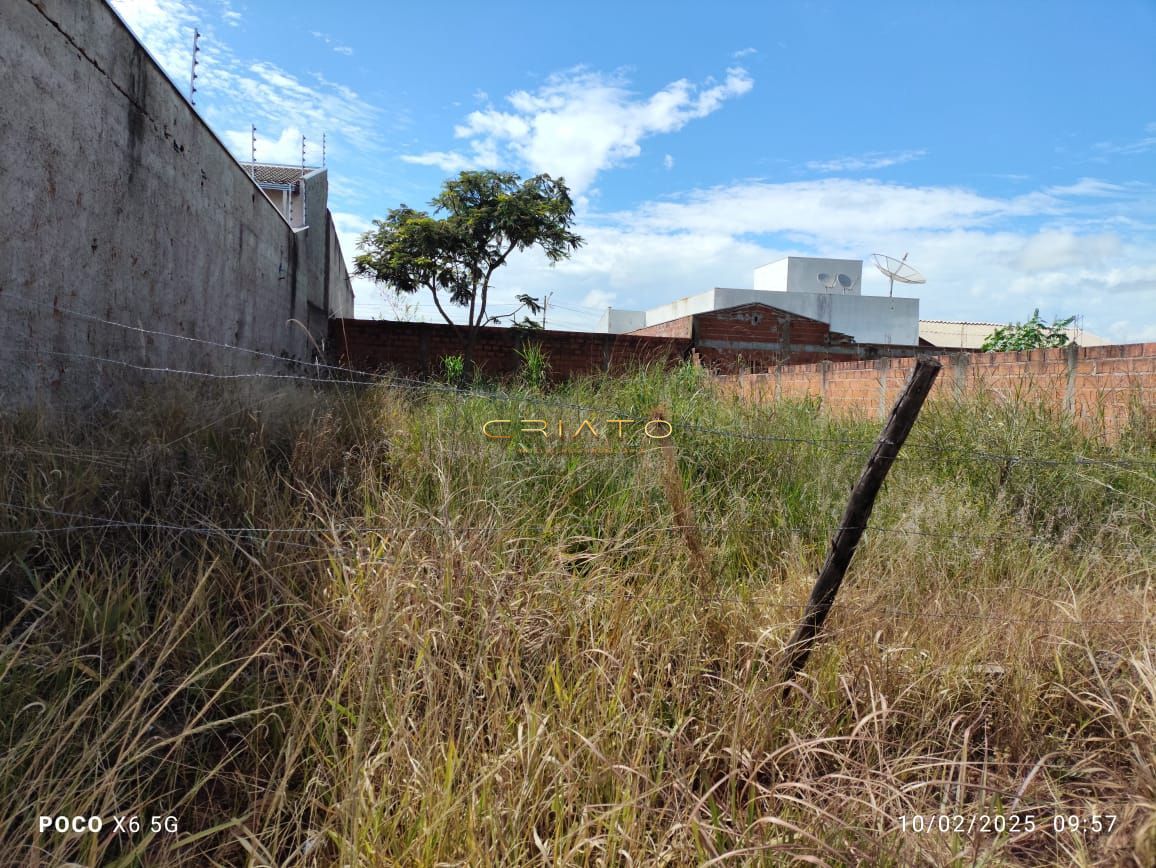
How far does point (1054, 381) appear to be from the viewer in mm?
4340

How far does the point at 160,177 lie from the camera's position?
4.53 metres

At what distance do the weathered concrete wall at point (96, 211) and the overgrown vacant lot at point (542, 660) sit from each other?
2.07ft

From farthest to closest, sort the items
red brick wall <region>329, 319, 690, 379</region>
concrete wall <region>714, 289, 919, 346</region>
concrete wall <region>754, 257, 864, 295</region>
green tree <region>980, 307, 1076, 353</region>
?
concrete wall <region>754, 257, 864, 295</region>, concrete wall <region>714, 289, 919, 346</region>, red brick wall <region>329, 319, 690, 379</region>, green tree <region>980, 307, 1076, 353</region>

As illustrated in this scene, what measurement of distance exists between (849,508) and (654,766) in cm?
82

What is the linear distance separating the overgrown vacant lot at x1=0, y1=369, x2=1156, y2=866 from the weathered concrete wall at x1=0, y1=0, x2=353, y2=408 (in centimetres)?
63

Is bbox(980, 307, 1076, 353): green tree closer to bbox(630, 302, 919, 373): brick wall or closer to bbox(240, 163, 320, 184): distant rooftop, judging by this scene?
bbox(630, 302, 919, 373): brick wall

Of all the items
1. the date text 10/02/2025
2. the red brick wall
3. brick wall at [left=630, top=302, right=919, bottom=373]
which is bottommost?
the date text 10/02/2025

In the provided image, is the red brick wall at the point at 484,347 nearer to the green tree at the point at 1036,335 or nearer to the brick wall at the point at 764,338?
the brick wall at the point at 764,338

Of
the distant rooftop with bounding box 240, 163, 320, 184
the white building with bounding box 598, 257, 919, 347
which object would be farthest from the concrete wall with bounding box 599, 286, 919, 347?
the distant rooftop with bounding box 240, 163, 320, 184

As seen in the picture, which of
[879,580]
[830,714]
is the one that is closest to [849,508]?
[830,714]

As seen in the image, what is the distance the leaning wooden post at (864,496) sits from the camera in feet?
5.84

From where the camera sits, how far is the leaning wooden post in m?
1.78

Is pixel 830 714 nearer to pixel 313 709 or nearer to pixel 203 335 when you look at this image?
pixel 313 709

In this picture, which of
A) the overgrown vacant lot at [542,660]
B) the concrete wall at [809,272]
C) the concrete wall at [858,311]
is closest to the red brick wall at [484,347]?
the overgrown vacant lot at [542,660]
